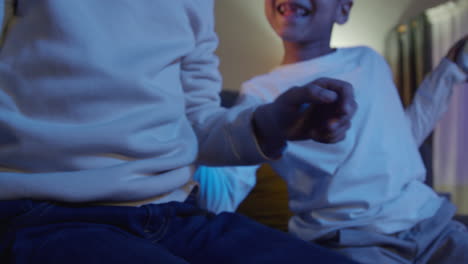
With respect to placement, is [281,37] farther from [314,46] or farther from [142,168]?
[142,168]

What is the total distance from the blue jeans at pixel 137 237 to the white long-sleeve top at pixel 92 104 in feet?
0.07

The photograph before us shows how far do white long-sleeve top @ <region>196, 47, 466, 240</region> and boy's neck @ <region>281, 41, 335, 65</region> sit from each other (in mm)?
22

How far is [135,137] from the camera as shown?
1.21 ft

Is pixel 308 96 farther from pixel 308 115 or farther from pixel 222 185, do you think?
pixel 222 185

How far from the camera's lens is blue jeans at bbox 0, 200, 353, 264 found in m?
0.27

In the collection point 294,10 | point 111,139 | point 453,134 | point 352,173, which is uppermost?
point 294,10

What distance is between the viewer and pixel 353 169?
0.61 meters

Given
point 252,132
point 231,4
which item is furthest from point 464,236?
point 231,4

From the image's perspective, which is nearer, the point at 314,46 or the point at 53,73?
the point at 53,73

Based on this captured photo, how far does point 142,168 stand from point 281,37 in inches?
18.6

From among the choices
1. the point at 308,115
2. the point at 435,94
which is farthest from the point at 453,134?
the point at 308,115

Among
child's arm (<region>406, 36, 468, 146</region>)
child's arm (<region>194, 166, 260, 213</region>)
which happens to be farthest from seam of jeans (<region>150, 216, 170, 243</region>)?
child's arm (<region>406, 36, 468, 146</region>)

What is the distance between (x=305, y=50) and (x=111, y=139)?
0.49 meters

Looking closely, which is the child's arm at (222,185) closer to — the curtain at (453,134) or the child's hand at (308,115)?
the child's hand at (308,115)
